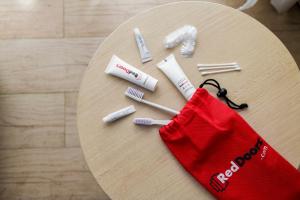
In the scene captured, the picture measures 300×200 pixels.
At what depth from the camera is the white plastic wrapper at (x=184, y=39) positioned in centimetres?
93

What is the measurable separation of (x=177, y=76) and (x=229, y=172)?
0.25 m

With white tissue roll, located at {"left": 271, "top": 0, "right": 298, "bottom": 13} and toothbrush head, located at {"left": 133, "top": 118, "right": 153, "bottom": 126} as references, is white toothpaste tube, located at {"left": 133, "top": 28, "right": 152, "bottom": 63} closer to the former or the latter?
toothbrush head, located at {"left": 133, "top": 118, "right": 153, "bottom": 126}

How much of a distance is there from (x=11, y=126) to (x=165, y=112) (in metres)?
0.68

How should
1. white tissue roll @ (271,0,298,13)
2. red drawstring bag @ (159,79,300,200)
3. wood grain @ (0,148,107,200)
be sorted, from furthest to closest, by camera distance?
white tissue roll @ (271,0,298,13) < wood grain @ (0,148,107,200) < red drawstring bag @ (159,79,300,200)

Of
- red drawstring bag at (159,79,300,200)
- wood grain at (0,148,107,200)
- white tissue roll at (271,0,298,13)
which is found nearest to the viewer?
red drawstring bag at (159,79,300,200)

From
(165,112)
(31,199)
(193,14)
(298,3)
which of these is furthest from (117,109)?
(298,3)

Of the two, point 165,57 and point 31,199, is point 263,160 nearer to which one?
point 165,57

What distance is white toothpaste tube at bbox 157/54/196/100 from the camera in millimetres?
903

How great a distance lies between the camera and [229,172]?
843 mm

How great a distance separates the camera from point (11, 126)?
4.41 ft

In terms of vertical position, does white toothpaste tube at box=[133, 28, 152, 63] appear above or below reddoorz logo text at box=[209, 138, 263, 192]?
above

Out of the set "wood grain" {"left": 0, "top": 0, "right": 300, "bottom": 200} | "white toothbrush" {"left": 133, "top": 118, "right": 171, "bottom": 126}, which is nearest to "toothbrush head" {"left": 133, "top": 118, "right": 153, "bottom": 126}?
"white toothbrush" {"left": 133, "top": 118, "right": 171, "bottom": 126}

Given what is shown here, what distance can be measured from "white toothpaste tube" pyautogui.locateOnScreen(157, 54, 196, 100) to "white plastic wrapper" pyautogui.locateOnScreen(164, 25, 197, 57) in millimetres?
35

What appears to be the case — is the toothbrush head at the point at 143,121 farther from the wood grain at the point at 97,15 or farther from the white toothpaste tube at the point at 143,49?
the wood grain at the point at 97,15
